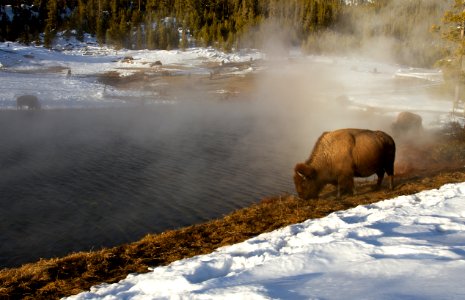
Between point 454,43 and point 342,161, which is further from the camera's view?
point 454,43

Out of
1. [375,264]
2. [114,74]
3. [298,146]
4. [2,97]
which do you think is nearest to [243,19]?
[114,74]

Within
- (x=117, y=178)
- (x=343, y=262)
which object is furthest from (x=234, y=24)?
(x=343, y=262)

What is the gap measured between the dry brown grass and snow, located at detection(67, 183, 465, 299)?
2.19ft

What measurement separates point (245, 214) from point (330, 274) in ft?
18.0

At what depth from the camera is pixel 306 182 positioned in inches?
459

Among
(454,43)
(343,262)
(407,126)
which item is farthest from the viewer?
(454,43)

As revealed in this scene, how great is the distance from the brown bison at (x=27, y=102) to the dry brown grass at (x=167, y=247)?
3130 centimetres

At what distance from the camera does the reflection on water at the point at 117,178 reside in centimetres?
1151

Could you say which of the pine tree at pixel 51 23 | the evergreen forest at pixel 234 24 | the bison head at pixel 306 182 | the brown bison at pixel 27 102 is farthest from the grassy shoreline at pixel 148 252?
the pine tree at pixel 51 23

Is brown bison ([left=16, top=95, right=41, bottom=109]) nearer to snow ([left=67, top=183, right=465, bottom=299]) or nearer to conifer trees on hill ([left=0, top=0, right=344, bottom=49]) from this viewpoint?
snow ([left=67, top=183, right=465, bottom=299])

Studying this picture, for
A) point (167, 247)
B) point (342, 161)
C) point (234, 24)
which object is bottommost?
point (167, 247)

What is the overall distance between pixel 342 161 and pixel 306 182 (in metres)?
1.25

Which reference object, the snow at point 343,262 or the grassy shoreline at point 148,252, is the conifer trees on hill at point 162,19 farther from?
the snow at point 343,262

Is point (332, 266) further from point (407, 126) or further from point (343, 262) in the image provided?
point (407, 126)
